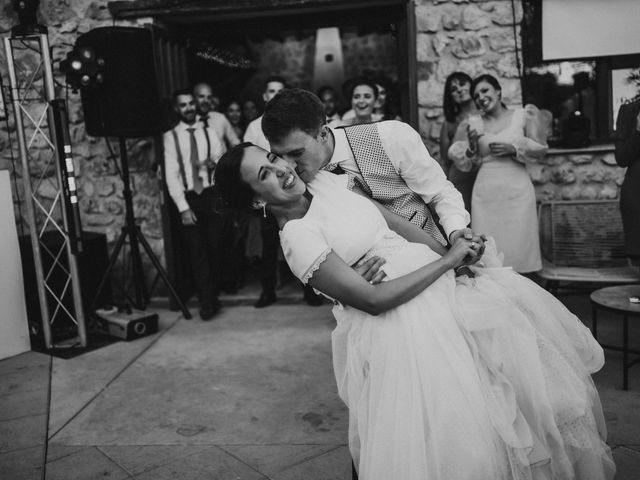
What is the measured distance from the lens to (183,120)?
17.1ft

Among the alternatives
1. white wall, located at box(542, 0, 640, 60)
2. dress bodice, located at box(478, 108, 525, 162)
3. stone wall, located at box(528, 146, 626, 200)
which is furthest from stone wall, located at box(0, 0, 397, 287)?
white wall, located at box(542, 0, 640, 60)

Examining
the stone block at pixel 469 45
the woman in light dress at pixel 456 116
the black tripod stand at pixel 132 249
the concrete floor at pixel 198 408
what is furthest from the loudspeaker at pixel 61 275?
the stone block at pixel 469 45

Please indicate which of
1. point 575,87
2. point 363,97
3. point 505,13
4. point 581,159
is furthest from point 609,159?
point 363,97

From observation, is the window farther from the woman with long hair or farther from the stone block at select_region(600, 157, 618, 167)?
the woman with long hair

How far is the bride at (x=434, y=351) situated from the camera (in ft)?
5.42

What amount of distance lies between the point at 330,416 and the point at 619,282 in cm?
217

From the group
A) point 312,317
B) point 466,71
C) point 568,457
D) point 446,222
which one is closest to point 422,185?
point 446,222

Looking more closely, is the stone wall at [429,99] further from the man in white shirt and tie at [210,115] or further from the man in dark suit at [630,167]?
the man in dark suit at [630,167]

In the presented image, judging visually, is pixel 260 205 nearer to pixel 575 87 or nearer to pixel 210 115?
pixel 210 115

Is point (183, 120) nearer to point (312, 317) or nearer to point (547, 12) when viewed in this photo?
point (312, 317)

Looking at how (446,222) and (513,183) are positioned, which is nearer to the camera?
(446,222)

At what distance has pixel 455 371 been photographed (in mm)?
1694

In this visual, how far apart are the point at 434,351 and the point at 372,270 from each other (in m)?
0.31

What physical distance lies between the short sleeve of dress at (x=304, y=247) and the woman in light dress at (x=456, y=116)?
3085 mm
